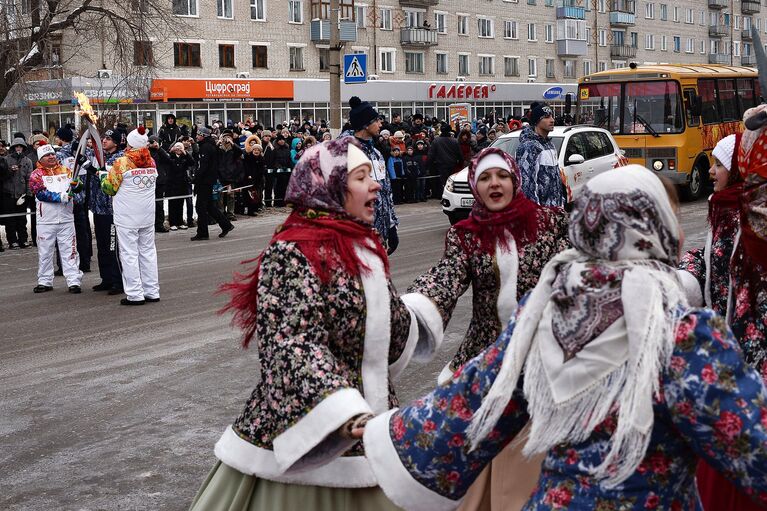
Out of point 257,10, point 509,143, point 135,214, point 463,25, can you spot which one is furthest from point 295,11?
point 135,214

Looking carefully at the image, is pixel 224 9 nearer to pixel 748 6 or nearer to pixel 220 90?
pixel 220 90

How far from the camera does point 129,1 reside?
27203 mm

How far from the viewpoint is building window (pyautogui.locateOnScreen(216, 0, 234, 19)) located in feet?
172

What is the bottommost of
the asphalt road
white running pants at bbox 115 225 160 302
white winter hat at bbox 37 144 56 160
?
the asphalt road

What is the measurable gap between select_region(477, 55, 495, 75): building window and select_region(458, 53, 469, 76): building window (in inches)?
42.0

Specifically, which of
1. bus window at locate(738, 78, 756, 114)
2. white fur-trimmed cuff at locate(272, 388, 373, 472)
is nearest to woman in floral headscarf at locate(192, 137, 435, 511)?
white fur-trimmed cuff at locate(272, 388, 373, 472)

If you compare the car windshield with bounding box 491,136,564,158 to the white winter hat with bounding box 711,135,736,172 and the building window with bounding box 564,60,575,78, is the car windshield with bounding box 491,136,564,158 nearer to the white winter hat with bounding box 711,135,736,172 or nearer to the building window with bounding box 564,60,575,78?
the white winter hat with bounding box 711,135,736,172

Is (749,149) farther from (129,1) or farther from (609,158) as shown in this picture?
(129,1)

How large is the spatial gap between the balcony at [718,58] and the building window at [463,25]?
112 ft

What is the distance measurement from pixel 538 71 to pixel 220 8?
89.0 feet

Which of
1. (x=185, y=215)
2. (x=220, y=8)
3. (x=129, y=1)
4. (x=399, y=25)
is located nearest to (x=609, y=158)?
(x=185, y=215)

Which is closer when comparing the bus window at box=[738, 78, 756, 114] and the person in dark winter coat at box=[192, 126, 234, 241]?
the person in dark winter coat at box=[192, 126, 234, 241]

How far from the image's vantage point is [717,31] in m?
92.8

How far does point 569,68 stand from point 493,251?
2887 inches
